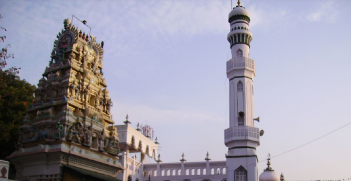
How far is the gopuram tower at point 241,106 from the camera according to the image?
40125 millimetres

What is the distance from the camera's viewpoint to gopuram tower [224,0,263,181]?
40.1 meters

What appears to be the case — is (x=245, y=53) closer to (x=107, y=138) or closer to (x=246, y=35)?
(x=246, y=35)

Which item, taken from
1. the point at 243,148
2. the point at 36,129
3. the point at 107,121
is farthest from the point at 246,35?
the point at 36,129

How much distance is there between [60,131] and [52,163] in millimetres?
2355

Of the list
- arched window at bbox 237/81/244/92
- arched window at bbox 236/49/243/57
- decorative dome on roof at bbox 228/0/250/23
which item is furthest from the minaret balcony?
decorative dome on roof at bbox 228/0/250/23

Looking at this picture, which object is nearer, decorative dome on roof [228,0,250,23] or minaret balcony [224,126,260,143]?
minaret balcony [224,126,260,143]

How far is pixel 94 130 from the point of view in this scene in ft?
111

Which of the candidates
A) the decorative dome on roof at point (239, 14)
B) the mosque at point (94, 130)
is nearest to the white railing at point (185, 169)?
the mosque at point (94, 130)

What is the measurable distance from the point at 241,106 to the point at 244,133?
9.67ft

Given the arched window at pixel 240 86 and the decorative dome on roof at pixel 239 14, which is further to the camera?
the decorative dome on roof at pixel 239 14

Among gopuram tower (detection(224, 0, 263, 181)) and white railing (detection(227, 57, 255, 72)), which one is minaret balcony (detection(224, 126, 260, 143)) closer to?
gopuram tower (detection(224, 0, 263, 181))

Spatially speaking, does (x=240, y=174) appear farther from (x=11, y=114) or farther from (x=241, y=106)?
(x=11, y=114)

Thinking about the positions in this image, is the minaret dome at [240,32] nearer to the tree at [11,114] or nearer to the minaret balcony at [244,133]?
the minaret balcony at [244,133]

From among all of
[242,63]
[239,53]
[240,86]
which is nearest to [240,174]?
[240,86]
